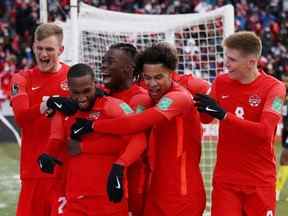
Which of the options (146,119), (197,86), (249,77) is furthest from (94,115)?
(249,77)

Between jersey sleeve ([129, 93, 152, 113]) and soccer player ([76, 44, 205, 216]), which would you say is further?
jersey sleeve ([129, 93, 152, 113])

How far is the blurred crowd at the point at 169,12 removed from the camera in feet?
74.3

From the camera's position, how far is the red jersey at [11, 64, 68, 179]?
5.32m

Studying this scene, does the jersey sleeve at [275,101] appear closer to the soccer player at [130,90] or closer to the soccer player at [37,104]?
the soccer player at [130,90]

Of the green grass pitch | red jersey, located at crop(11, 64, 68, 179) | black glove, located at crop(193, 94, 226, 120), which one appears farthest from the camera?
the green grass pitch

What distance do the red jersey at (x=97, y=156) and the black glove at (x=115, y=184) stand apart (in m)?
0.23

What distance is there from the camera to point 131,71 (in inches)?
194

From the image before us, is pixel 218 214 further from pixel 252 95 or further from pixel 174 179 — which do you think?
pixel 252 95

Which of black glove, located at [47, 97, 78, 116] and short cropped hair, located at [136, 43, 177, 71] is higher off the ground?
short cropped hair, located at [136, 43, 177, 71]

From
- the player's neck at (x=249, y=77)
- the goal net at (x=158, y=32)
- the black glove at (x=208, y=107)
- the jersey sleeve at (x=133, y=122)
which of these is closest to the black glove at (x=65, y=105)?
the jersey sleeve at (x=133, y=122)

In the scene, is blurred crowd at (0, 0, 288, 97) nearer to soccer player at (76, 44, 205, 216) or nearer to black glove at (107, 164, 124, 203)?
soccer player at (76, 44, 205, 216)

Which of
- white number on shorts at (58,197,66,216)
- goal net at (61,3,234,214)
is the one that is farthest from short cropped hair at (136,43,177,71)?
goal net at (61,3,234,214)

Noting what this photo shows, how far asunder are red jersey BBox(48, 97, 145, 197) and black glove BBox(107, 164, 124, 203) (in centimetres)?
23

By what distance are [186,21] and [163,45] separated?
15.5ft
